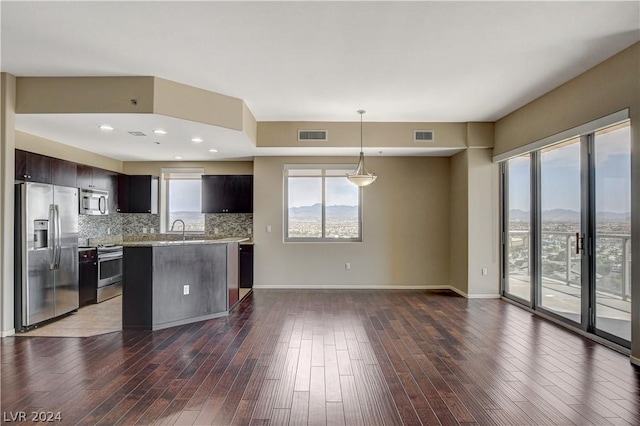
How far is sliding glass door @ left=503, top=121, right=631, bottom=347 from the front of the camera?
3682 mm

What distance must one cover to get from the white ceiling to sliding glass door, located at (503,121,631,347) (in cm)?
97

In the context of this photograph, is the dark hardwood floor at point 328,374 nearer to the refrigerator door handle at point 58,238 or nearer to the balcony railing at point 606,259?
the balcony railing at point 606,259

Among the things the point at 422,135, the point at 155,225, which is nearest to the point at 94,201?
the point at 155,225

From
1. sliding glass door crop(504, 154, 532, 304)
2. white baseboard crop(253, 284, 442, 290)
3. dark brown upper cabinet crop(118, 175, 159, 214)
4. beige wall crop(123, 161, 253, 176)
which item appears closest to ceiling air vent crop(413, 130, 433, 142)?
sliding glass door crop(504, 154, 532, 304)

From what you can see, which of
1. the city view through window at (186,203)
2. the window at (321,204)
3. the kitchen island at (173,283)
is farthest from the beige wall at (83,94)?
the city view through window at (186,203)

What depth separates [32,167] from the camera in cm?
450

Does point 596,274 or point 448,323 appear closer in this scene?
point 596,274

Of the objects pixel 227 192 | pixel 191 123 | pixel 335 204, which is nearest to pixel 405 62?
pixel 191 123

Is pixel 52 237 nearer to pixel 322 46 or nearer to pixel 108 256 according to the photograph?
pixel 108 256

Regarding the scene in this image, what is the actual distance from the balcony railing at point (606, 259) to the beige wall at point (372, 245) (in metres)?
2.29

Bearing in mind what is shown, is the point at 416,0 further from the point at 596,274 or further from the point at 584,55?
the point at 596,274

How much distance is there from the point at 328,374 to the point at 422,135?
4.49m

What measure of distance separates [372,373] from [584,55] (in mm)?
3727

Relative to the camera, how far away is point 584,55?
356 centimetres
